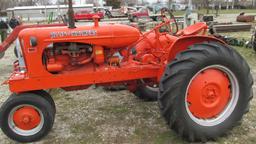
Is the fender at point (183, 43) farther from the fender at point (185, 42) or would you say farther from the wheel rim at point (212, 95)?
the wheel rim at point (212, 95)

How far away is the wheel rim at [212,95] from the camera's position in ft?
13.0

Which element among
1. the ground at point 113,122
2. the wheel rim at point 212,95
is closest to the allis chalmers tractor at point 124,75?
the wheel rim at point 212,95

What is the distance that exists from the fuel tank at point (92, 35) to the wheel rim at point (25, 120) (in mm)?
845

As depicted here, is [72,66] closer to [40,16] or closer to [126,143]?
[126,143]

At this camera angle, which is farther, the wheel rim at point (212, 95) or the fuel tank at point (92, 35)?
the fuel tank at point (92, 35)

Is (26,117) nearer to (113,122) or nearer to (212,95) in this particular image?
(113,122)

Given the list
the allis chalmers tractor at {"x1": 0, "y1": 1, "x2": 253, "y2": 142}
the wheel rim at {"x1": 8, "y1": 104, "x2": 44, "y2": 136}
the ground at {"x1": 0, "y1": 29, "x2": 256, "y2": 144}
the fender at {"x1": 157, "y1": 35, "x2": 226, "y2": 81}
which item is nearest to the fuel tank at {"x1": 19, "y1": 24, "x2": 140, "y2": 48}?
the allis chalmers tractor at {"x1": 0, "y1": 1, "x2": 253, "y2": 142}

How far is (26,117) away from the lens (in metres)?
4.14

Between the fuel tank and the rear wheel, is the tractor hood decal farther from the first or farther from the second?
the rear wheel

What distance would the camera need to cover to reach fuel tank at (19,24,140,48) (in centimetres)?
415

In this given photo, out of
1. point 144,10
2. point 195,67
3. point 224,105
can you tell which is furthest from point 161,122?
point 144,10

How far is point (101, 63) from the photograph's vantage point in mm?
4375

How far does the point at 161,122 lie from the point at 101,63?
A: 1165 mm

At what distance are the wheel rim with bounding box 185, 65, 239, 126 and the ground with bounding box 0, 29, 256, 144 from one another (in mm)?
291
